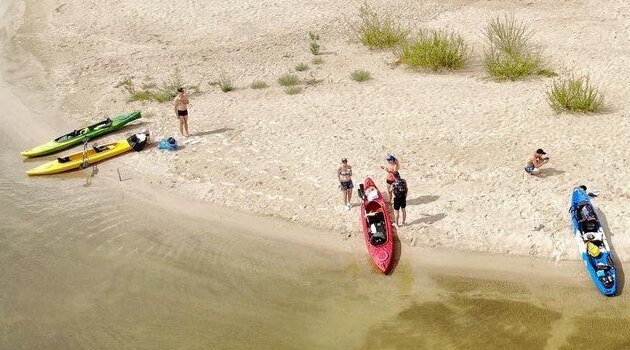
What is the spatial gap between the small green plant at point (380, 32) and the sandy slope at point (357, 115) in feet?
1.66

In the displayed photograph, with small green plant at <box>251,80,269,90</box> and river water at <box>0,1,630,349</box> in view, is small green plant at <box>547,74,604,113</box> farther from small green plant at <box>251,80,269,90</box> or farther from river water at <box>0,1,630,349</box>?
small green plant at <box>251,80,269,90</box>

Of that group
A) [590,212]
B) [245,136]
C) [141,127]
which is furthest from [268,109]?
[590,212]

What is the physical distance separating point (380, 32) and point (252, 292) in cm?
1379

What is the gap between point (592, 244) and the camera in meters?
12.2

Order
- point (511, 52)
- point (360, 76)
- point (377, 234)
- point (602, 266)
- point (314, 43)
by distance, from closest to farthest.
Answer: point (602, 266) → point (377, 234) → point (511, 52) → point (360, 76) → point (314, 43)

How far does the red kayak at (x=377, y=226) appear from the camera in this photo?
504 inches

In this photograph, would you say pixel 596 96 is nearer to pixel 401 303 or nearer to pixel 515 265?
pixel 515 265

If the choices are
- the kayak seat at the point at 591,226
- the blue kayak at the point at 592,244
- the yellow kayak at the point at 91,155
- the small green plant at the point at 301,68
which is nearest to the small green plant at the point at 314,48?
the small green plant at the point at 301,68

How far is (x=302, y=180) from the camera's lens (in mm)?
15977

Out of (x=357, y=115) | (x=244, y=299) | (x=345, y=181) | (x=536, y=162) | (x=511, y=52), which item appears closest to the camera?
(x=244, y=299)

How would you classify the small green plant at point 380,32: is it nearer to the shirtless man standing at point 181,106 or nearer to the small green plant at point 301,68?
the small green plant at point 301,68

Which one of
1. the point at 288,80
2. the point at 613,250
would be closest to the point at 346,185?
the point at 613,250

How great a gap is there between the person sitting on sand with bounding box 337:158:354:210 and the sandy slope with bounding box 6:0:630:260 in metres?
0.29

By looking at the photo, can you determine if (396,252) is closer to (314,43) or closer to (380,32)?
(380,32)
